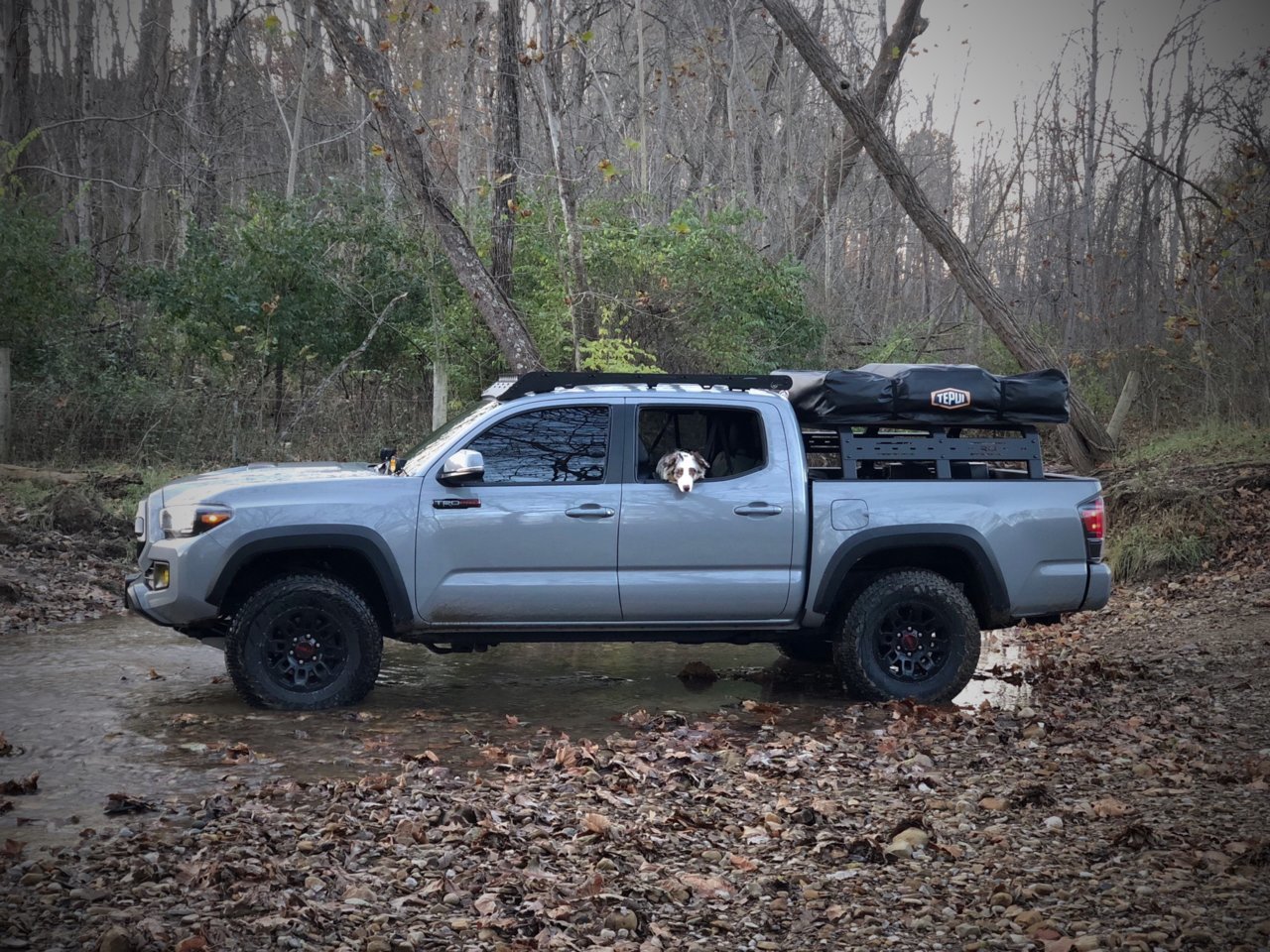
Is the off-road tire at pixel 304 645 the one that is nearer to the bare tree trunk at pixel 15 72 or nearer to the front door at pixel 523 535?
the front door at pixel 523 535

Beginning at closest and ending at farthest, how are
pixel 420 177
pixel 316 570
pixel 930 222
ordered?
pixel 316 570 → pixel 420 177 → pixel 930 222

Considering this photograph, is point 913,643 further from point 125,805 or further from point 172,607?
point 125,805

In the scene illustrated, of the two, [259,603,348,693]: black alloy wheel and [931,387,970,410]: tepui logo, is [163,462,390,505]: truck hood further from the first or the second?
[931,387,970,410]: tepui logo

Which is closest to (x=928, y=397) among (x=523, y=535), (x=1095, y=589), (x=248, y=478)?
(x=1095, y=589)

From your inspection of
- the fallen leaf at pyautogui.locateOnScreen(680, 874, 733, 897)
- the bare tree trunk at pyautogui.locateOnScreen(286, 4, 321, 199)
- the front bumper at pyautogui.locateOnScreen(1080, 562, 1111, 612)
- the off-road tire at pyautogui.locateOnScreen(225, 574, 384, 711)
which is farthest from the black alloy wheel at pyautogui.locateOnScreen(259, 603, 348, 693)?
the bare tree trunk at pyautogui.locateOnScreen(286, 4, 321, 199)

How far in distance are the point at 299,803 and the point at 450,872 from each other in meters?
1.14

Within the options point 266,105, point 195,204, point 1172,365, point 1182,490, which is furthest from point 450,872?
point 266,105

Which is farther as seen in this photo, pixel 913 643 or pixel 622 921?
pixel 913 643

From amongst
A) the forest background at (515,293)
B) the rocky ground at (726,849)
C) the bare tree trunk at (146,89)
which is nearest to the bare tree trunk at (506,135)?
the forest background at (515,293)

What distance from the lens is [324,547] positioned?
24.5 ft

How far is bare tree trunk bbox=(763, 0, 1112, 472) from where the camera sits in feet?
55.0

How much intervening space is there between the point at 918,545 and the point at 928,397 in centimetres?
93

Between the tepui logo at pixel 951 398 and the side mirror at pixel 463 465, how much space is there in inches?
108

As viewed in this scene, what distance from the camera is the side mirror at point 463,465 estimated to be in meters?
7.34
